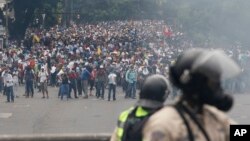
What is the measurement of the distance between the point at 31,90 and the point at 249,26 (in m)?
14.1

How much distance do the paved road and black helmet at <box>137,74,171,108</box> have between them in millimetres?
11910

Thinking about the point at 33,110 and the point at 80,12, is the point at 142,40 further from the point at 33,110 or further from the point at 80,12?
the point at 80,12

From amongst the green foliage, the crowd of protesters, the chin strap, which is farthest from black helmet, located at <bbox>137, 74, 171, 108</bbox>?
the green foliage

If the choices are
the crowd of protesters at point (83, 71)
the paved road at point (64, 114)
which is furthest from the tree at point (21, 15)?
the paved road at point (64, 114)

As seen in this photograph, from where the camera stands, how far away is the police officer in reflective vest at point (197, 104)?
3.64 m

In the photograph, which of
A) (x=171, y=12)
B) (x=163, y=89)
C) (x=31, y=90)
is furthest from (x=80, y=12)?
(x=163, y=89)

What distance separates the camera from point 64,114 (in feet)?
71.6

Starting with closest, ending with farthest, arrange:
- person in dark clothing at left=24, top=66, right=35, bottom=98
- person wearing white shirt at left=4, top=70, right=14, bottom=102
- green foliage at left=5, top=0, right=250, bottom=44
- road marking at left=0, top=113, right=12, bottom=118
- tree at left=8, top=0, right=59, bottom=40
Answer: road marking at left=0, top=113, right=12, bottom=118, person wearing white shirt at left=4, top=70, right=14, bottom=102, person in dark clothing at left=24, top=66, right=35, bottom=98, green foliage at left=5, top=0, right=250, bottom=44, tree at left=8, top=0, right=59, bottom=40

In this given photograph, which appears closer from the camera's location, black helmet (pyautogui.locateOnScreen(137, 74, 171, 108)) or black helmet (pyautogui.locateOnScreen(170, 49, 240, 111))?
black helmet (pyautogui.locateOnScreen(170, 49, 240, 111))

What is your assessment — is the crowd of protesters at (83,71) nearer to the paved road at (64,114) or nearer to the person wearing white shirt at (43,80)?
the person wearing white shirt at (43,80)

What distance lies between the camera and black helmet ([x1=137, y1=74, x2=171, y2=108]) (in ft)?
18.9

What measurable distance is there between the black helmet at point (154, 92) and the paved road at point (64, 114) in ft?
39.1

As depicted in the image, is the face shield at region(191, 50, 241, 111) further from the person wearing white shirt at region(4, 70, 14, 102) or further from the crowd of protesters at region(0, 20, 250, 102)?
the person wearing white shirt at region(4, 70, 14, 102)

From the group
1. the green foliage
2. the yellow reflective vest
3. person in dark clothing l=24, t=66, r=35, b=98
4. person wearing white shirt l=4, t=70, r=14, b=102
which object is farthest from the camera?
the green foliage
